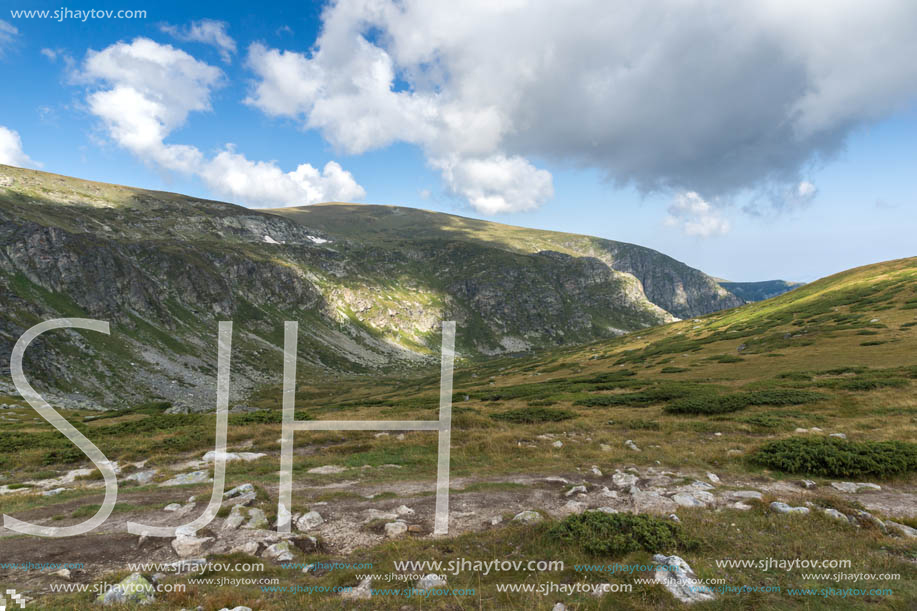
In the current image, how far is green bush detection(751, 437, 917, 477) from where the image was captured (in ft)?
48.0

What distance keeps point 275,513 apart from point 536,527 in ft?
28.9

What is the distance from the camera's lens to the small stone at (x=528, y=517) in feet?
38.3

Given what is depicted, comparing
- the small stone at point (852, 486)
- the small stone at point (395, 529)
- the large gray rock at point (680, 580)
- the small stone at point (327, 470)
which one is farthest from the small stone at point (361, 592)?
the small stone at point (852, 486)

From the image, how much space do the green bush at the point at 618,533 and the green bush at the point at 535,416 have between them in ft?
64.4

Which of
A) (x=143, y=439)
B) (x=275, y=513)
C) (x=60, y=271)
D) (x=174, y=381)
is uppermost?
(x=60, y=271)

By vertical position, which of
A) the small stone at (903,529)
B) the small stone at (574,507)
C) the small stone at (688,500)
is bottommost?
the small stone at (574,507)

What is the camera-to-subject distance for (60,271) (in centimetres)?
12000

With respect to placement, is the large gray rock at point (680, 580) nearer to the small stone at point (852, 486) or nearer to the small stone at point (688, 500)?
the small stone at point (688, 500)

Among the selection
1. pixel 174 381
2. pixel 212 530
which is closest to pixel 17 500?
pixel 212 530

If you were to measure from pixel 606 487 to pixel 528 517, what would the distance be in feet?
16.2

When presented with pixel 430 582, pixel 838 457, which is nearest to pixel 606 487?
pixel 430 582

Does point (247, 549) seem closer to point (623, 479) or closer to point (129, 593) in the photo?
point (129, 593)

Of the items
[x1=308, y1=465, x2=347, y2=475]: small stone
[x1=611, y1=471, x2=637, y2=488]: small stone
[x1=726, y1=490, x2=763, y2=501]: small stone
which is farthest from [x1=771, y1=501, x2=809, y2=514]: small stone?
[x1=308, y1=465, x2=347, y2=475]: small stone

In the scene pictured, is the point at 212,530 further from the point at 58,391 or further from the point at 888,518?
the point at 58,391
